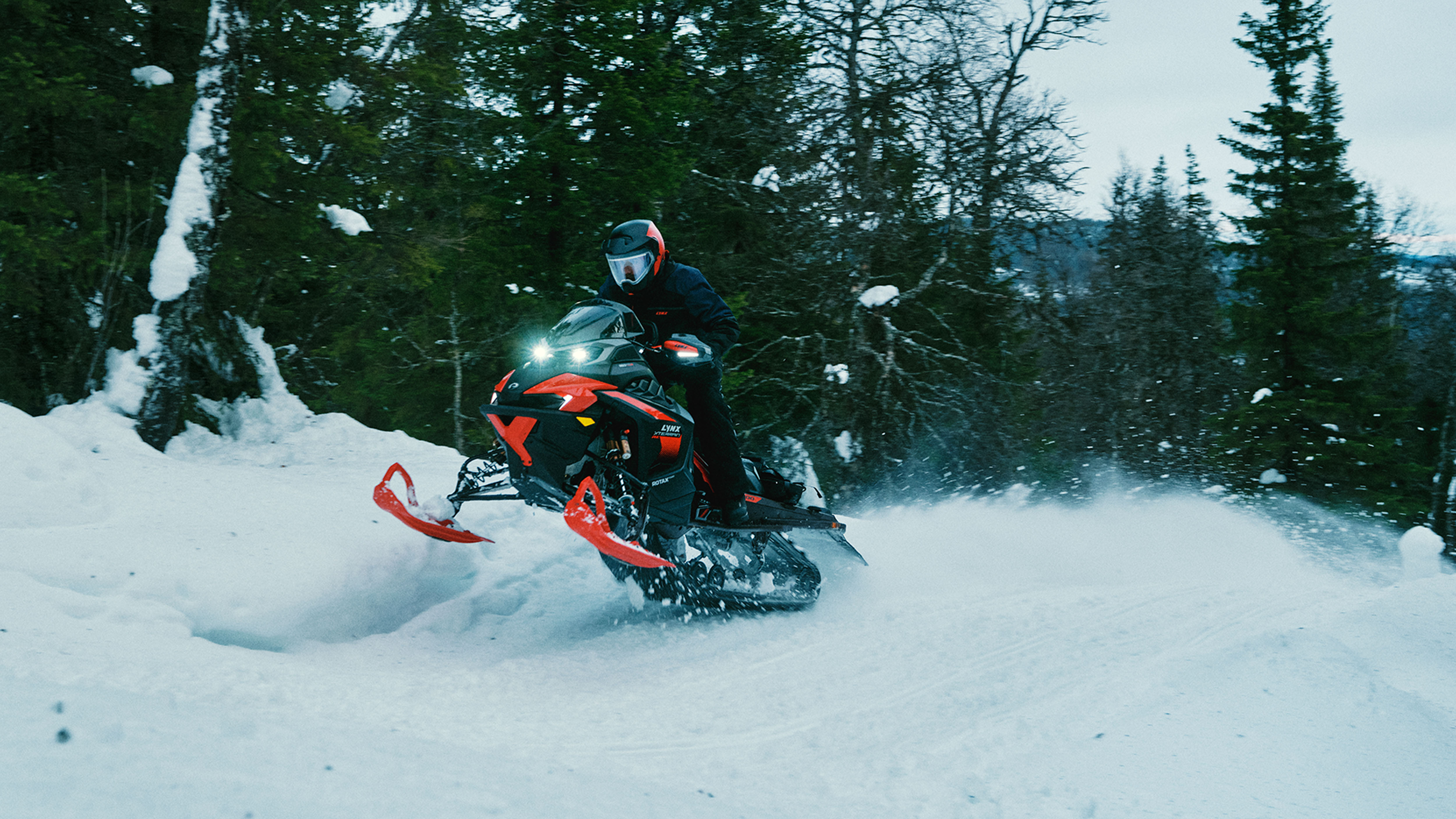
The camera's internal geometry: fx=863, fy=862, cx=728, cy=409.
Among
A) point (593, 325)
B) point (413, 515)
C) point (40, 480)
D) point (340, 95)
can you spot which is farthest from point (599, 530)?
point (340, 95)

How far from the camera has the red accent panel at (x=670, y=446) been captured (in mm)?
4328

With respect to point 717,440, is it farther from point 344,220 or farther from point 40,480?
point 344,220

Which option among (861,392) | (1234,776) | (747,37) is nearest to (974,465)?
(861,392)

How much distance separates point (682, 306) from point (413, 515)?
5.83 ft

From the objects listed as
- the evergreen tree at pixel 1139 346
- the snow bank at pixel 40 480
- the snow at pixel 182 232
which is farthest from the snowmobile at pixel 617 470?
the evergreen tree at pixel 1139 346

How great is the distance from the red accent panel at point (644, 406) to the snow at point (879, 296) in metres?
8.95

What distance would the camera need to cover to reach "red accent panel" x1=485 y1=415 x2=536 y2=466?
3.93 metres

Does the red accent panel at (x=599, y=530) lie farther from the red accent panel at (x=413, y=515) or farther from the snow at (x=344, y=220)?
the snow at (x=344, y=220)

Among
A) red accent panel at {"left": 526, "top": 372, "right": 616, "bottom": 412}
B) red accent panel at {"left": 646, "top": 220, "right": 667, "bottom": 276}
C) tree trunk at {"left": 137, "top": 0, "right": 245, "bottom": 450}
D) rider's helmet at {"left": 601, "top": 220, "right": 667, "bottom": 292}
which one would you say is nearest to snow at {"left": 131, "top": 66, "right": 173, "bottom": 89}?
tree trunk at {"left": 137, "top": 0, "right": 245, "bottom": 450}

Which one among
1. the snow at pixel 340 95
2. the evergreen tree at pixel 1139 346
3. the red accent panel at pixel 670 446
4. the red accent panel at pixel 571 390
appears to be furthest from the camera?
the evergreen tree at pixel 1139 346

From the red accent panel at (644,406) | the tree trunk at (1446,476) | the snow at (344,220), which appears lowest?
the tree trunk at (1446,476)

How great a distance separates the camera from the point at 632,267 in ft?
15.1

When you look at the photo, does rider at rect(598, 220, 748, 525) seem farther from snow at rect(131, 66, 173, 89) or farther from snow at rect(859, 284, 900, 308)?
snow at rect(859, 284, 900, 308)

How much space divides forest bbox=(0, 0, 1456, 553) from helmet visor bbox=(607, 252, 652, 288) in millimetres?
4638
